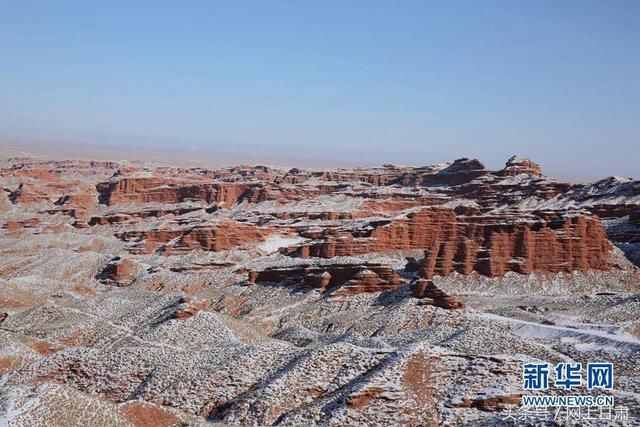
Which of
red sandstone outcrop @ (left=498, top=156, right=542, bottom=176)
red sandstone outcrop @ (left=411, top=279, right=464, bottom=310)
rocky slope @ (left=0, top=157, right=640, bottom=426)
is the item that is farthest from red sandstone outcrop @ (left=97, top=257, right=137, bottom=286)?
red sandstone outcrop @ (left=498, top=156, right=542, bottom=176)

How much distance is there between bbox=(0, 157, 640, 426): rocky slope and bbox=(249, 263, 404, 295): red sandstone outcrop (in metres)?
0.23

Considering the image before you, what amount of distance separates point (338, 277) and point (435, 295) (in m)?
19.5

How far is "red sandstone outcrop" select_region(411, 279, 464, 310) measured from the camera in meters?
61.1

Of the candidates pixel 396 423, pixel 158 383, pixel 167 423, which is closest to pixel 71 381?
pixel 158 383

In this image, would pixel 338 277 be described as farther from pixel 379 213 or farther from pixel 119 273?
pixel 379 213

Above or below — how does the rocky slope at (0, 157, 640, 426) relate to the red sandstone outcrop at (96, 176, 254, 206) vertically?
below

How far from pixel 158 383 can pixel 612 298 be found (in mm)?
49806

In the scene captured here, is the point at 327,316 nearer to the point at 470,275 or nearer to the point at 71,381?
the point at 470,275

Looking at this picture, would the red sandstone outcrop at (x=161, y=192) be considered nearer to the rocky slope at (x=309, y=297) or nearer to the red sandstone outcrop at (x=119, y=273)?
the rocky slope at (x=309, y=297)

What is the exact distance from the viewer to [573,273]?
8500 cm

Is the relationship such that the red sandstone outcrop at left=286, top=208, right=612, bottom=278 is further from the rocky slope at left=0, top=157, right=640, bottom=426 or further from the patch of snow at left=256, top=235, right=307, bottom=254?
the patch of snow at left=256, top=235, right=307, bottom=254

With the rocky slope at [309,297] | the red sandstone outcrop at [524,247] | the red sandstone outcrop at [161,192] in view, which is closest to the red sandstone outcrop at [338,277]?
the rocky slope at [309,297]

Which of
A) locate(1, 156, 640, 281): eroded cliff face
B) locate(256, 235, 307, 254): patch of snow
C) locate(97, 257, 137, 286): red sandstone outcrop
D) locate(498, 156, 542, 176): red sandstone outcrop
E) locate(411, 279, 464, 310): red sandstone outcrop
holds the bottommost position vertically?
locate(97, 257, 137, 286): red sandstone outcrop

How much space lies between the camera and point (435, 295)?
6247 cm
